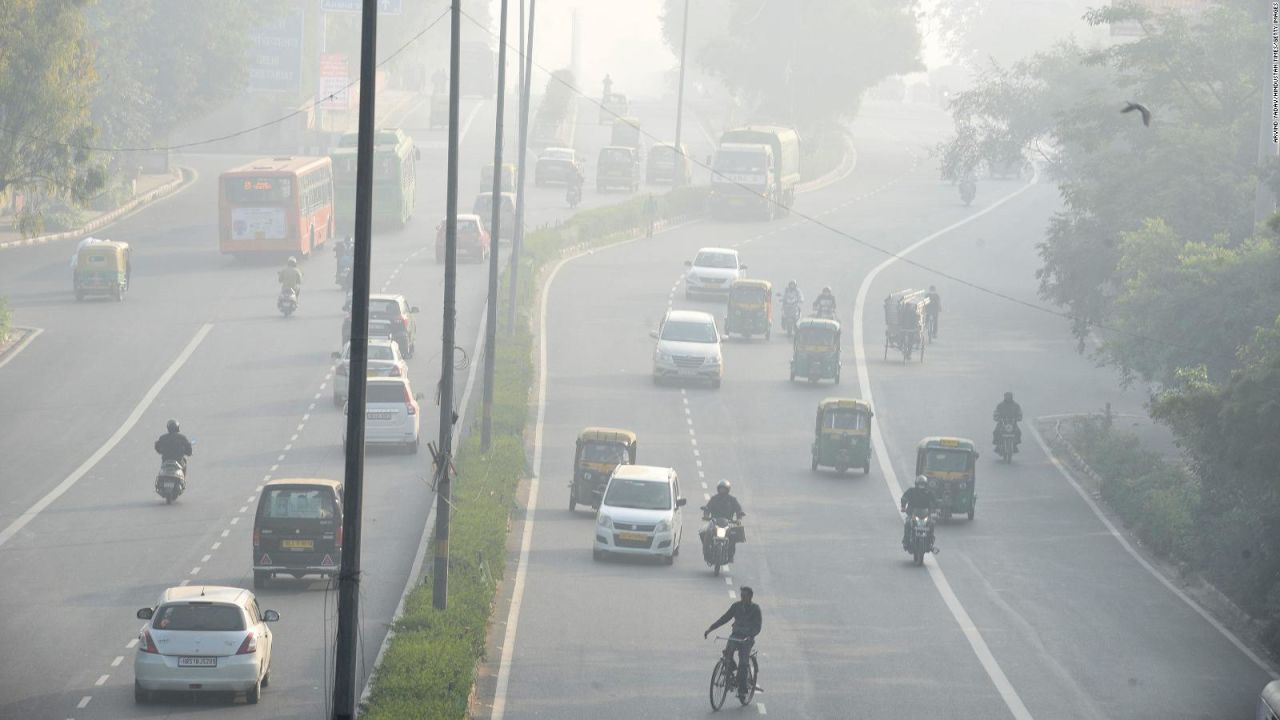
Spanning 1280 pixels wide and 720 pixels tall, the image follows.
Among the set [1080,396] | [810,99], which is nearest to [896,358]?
[1080,396]

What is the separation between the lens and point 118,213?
82500 mm

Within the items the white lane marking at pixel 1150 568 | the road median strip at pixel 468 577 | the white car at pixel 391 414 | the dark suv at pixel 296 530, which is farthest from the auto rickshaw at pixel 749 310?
the dark suv at pixel 296 530

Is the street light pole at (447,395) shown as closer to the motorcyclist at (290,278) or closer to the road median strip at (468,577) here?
the road median strip at (468,577)

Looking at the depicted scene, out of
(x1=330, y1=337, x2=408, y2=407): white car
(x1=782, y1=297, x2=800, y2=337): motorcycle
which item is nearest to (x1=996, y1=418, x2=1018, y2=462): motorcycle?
(x1=782, y1=297, x2=800, y2=337): motorcycle

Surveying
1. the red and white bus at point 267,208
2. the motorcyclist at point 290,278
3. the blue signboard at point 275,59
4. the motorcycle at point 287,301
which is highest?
the blue signboard at point 275,59

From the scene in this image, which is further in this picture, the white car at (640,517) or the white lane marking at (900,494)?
the white car at (640,517)

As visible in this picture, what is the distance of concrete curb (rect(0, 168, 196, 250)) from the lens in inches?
2842

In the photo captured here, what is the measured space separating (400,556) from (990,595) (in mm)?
10581

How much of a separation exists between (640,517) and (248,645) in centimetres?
1187

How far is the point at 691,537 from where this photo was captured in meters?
36.6

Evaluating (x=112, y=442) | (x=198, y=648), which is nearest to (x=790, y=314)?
(x=112, y=442)

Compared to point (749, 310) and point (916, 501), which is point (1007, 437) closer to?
point (916, 501)

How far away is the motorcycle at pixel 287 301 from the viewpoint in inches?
2281

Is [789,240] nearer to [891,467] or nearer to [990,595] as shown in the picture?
[891,467]
